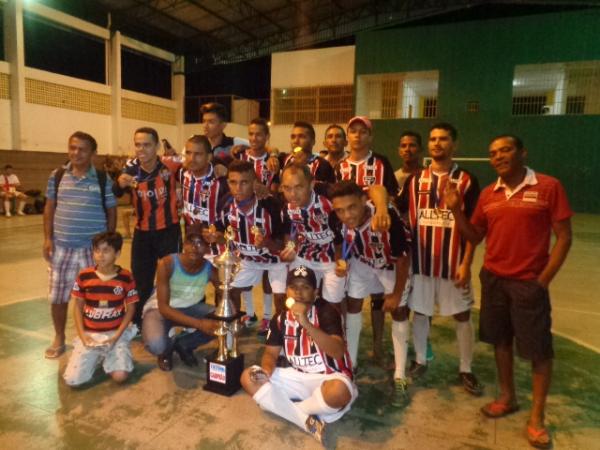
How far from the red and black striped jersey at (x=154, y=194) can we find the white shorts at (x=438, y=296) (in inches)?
90.1

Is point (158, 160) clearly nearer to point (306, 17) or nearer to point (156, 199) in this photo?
point (156, 199)

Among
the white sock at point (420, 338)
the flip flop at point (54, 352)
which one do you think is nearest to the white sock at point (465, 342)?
the white sock at point (420, 338)

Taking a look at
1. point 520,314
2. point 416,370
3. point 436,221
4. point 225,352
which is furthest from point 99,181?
point 520,314

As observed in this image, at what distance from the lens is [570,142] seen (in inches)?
675

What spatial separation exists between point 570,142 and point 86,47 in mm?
19733

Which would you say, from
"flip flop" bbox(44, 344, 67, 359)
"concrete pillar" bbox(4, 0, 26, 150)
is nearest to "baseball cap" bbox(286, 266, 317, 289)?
"flip flop" bbox(44, 344, 67, 359)

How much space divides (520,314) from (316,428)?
145 centimetres

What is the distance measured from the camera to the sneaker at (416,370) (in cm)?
372

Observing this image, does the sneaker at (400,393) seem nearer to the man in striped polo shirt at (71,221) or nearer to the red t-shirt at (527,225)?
the red t-shirt at (527,225)

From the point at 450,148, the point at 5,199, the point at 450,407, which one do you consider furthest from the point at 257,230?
the point at 5,199

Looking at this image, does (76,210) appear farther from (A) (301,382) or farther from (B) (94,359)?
(A) (301,382)

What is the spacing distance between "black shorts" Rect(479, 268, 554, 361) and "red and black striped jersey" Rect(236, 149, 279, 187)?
7.57 feet

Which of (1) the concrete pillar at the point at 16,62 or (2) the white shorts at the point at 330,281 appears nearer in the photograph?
(2) the white shorts at the point at 330,281

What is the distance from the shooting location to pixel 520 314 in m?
2.84
